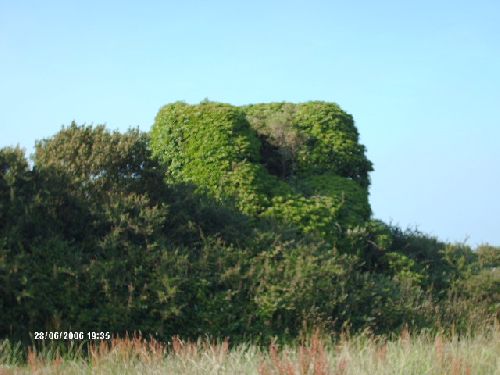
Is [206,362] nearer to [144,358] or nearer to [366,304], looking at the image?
[144,358]

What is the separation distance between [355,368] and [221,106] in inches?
406

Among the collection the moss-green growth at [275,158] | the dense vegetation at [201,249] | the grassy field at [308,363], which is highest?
the moss-green growth at [275,158]

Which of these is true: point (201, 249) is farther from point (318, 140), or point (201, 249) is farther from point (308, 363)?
point (308, 363)

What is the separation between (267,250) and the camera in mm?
12766

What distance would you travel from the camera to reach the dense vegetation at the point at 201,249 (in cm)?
1103

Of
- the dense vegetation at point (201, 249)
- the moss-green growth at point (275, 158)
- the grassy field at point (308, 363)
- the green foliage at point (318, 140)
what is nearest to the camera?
the grassy field at point (308, 363)

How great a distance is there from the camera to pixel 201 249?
12445 millimetres

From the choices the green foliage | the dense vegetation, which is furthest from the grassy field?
the green foliage

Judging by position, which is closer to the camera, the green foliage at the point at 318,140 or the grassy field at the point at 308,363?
the grassy field at the point at 308,363

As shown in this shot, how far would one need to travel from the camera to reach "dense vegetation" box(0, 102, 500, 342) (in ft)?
36.2

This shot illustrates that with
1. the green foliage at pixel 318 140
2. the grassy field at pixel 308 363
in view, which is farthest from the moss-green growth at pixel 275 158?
the grassy field at pixel 308 363

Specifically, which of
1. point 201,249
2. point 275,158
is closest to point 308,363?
point 201,249

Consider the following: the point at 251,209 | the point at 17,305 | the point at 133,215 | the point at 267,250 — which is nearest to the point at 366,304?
the point at 267,250

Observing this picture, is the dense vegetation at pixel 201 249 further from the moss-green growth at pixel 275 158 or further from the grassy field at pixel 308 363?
the grassy field at pixel 308 363
